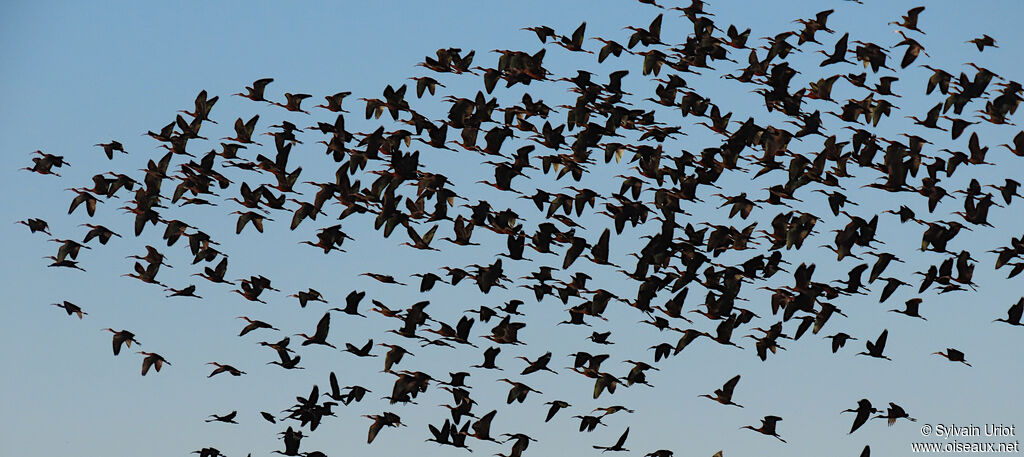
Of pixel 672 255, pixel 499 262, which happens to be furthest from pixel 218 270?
pixel 672 255

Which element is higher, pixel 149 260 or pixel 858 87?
pixel 858 87

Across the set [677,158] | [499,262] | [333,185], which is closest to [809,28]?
[677,158]

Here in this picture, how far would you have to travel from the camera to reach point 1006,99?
1812 inches

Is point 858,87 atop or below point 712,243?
atop

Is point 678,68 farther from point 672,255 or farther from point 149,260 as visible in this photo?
point 149,260

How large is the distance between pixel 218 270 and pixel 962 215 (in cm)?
2255

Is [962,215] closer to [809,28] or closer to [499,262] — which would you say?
[809,28]

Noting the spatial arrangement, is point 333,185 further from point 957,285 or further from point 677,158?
point 957,285

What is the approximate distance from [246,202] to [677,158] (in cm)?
1311

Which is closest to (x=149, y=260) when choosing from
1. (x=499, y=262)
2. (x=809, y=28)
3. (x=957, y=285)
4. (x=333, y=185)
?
(x=333, y=185)

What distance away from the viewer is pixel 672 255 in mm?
46938

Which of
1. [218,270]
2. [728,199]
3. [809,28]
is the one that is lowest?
[218,270]

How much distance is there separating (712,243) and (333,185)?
451 inches

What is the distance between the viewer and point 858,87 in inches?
1842
